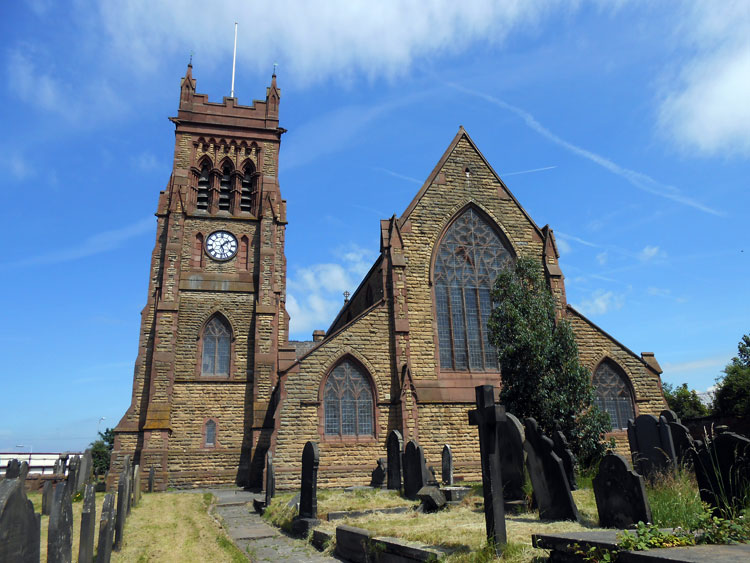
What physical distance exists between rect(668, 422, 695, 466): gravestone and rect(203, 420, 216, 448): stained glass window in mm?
18008

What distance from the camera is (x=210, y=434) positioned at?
2302cm

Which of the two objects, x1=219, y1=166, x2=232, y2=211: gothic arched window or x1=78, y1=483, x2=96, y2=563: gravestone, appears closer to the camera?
x1=78, y1=483, x2=96, y2=563: gravestone

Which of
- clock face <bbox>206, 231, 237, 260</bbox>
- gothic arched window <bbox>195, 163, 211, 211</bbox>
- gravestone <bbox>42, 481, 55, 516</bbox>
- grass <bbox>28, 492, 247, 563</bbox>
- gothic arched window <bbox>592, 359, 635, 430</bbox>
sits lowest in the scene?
grass <bbox>28, 492, 247, 563</bbox>

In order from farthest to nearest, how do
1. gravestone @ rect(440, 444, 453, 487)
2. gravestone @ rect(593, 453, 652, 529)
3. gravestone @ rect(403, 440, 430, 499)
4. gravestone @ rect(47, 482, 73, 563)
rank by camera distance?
gravestone @ rect(440, 444, 453, 487)
gravestone @ rect(403, 440, 430, 499)
gravestone @ rect(593, 453, 652, 529)
gravestone @ rect(47, 482, 73, 563)

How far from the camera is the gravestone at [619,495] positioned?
6861 mm

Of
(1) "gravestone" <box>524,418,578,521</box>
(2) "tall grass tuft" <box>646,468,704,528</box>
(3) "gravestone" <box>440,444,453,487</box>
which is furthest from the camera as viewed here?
(3) "gravestone" <box>440,444,453,487</box>

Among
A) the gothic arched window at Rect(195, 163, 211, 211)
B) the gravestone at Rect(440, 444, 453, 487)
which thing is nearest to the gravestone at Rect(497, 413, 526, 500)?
the gravestone at Rect(440, 444, 453, 487)

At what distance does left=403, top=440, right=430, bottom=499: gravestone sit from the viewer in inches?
516

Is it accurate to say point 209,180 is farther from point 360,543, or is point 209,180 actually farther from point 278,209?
point 360,543

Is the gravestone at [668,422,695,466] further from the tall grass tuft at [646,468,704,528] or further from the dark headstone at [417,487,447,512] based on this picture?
the dark headstone at [417,487,447,512]

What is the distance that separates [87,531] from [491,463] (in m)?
5.77

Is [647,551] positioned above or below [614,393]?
below

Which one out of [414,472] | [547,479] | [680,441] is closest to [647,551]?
[547,479]

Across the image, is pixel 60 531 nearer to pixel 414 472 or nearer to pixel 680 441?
pixel 414 472
